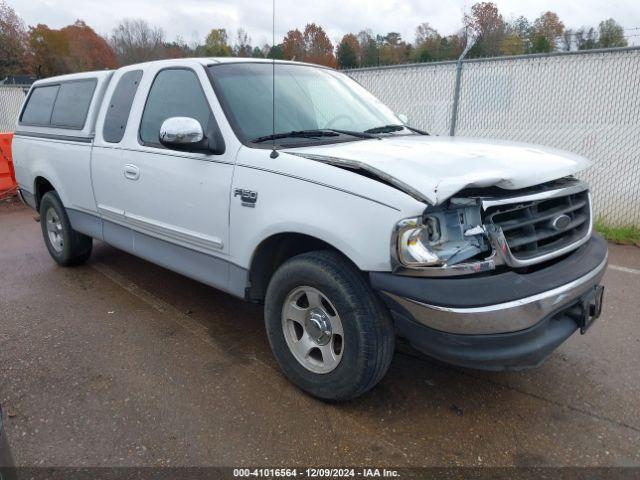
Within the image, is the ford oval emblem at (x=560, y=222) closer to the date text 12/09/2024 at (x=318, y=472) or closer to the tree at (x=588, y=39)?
the date text 12/09/2024 at (x=318, y=472)

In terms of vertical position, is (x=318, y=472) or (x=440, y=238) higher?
(x=440, y=238)

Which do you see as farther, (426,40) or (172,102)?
(426,40)

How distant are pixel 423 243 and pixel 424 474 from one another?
1.09 meters

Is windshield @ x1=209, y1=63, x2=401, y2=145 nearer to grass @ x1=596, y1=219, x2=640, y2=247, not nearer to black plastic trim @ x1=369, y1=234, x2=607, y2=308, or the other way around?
black plastic trim @ x1=369, y1=234, x2=607, y2=308

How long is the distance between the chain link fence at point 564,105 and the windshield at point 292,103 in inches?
160

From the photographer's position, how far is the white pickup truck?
2428mm

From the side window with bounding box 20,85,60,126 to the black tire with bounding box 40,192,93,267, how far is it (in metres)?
0.82

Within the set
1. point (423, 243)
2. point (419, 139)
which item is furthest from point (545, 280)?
point (419, 139)

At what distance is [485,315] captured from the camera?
2.35 metres

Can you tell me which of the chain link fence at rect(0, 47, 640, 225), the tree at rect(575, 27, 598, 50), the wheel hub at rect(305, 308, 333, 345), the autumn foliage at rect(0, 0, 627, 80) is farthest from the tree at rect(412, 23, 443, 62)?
the wheel hub at rect(305, 308, 333, 345)

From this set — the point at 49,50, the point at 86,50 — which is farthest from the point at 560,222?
the point at 86,50

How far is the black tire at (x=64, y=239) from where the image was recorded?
5.24 m

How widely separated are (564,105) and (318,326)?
5903 mm

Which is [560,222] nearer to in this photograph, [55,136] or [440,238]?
[440,238]
